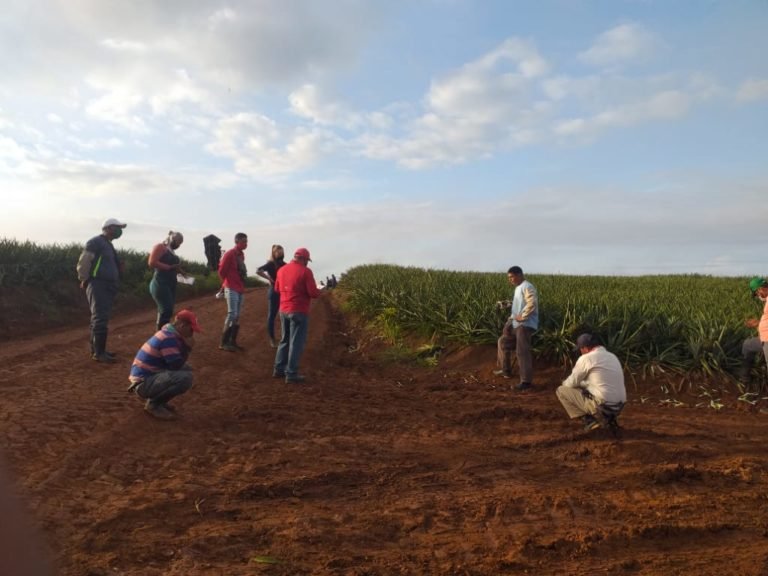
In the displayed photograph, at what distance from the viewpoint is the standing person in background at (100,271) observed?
8094 mm

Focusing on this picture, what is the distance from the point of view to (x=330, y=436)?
20.4ft

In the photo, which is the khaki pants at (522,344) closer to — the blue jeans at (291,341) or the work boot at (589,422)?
the work boot at (589,422)

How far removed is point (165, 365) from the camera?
6254 millimetres

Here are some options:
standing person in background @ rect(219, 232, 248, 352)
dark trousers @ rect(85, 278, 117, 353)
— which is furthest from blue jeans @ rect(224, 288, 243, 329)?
dark trousers @ rect(85, 278, 117, 353)

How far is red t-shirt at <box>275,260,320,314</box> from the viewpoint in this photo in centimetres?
823

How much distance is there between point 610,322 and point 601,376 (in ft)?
12.2

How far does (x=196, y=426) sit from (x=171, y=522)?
2316mm

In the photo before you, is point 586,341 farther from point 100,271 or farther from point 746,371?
point 100,271

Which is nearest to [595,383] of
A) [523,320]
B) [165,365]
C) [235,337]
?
[523,320]

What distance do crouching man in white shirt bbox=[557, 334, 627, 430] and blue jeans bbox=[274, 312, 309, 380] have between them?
3.62m

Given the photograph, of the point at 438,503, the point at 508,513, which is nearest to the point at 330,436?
the point at 438,503

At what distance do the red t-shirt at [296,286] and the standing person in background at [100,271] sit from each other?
231 cm

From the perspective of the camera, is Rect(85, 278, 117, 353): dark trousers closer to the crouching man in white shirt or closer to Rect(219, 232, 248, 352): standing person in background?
Rect(219, 232, 248, 352): standing person in background

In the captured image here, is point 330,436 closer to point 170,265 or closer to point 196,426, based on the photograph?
point 196,426
